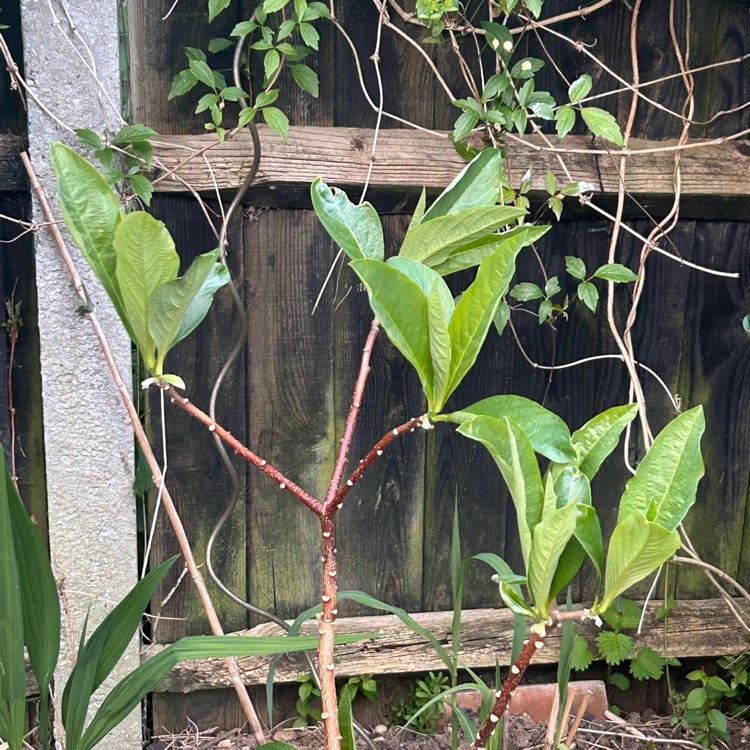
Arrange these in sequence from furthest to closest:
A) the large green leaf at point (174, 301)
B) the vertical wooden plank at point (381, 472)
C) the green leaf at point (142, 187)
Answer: the vertical wooden plank at point (381, 472), the green leaf at point (142, 187), the large green leaf at point (174, 301)

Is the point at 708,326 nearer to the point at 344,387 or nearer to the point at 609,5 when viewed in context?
the point at 609,5

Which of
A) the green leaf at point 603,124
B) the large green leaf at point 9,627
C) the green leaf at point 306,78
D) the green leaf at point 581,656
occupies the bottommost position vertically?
the green leaf at point 581,656

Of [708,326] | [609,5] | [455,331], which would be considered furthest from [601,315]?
[455,331]

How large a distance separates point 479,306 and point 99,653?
2.23 ft

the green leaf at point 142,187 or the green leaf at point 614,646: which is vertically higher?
the green leaf at point 142,187

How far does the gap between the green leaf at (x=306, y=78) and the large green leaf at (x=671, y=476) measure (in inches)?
42.8

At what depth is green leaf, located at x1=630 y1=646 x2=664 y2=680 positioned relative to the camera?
1914mm

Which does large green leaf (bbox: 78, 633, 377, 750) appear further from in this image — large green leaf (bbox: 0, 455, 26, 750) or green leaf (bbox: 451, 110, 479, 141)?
green leaf (bbox: 451, 110, 479, 141)

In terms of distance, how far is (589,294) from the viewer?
1684 mm

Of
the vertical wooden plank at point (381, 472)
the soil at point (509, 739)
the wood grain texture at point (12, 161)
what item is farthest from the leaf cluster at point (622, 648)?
the wood grain texture at point (12, 161)

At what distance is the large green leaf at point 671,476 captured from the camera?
0.71 m

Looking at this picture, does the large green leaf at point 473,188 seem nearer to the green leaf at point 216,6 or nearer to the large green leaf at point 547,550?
the large green leaf at point 547,550

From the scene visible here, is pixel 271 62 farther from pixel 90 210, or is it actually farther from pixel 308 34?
pixel 90 210

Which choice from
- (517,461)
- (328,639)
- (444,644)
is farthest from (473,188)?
(444,644)
